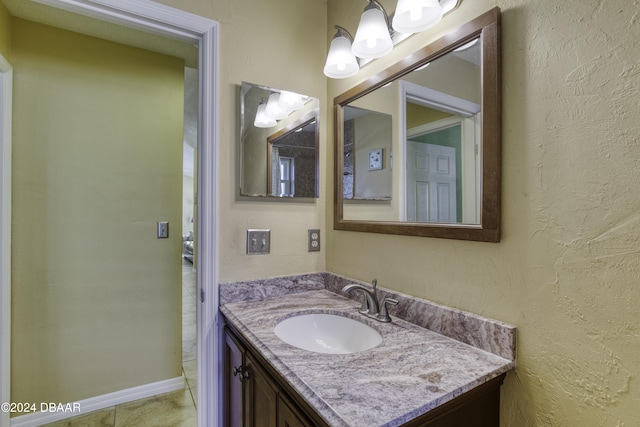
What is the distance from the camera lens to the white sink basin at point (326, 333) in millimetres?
1091

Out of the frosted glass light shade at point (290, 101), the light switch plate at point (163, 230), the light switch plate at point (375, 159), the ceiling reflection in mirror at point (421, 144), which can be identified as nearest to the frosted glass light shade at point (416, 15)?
the ceiling reflection in mirror at point (421, 144)

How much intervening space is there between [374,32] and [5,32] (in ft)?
6.52

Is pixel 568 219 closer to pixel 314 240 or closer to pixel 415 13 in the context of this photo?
pixel 415 13

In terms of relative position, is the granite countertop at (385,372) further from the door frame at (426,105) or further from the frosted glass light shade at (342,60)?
the frosted glass light shade at (342,60)

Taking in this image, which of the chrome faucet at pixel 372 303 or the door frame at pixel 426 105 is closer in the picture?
the door frame at pixel 426 105

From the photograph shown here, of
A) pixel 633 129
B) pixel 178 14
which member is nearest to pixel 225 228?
pixel 178 14

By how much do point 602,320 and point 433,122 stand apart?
2.37 feet

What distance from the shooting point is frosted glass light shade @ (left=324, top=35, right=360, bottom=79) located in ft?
4.20

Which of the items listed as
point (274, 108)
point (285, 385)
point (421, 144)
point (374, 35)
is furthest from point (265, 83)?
point (285, 385)

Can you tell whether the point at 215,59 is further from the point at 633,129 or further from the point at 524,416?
the point at 524,416

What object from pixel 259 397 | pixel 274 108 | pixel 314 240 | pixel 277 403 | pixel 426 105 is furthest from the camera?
pixel 314 240

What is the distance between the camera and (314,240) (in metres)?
1.56

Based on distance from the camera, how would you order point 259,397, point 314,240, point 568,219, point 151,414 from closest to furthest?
point 568,219, point 259,397, point 314,240, point 151,414

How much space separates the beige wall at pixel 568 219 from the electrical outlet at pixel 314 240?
0.79 m
